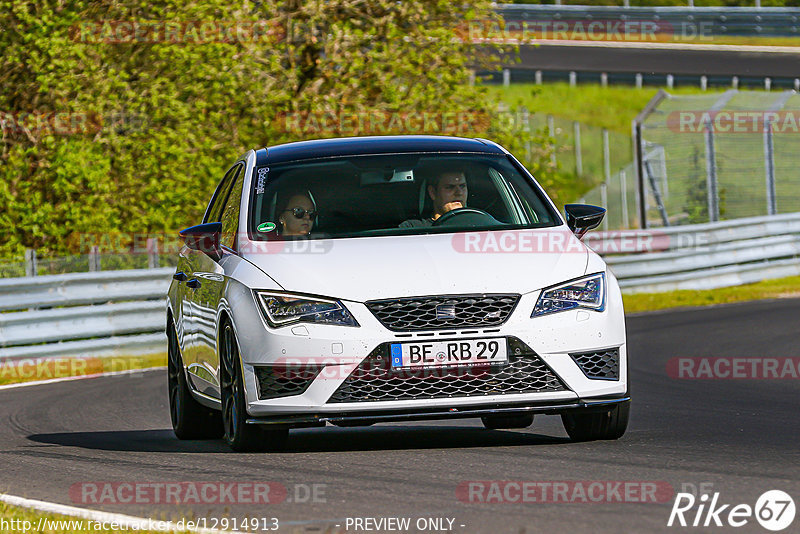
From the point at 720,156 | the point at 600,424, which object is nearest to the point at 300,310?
the point at 600,424

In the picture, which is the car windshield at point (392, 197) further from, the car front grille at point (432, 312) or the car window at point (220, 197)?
the car window at point (220, 197)

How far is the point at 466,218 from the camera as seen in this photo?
28.3 ft

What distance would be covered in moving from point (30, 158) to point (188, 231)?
13.5 m

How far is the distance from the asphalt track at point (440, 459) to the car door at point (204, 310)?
16.3 inches

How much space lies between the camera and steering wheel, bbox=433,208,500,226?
8.59m

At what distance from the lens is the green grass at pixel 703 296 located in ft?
74.1

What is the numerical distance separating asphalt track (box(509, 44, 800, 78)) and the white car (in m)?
39.8

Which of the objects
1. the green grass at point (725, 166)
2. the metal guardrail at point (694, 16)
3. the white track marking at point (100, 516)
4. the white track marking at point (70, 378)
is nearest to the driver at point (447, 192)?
the white track marking at point (100, 516)

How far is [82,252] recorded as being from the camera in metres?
21.6

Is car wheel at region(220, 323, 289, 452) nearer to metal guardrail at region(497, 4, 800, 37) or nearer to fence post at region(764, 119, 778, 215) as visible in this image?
fence post at region(764, 119, 778, 215)

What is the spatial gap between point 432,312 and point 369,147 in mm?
1879

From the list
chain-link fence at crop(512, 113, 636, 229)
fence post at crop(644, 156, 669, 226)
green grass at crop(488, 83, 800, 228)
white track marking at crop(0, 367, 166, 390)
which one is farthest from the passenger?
chain-link fence at crop(512, 113, 636, 229)

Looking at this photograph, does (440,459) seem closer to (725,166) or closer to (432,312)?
(432,312)

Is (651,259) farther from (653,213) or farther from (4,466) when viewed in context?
(4,466)
